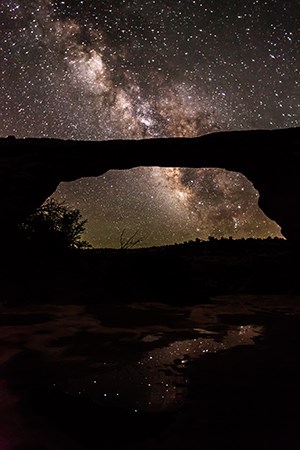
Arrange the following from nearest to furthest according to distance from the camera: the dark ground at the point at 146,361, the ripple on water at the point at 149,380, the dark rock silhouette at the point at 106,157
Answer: the dark ground at the point at 146,361, the ripple on water at the point at 149,380, the dark rock silhouette at the point at 106,157

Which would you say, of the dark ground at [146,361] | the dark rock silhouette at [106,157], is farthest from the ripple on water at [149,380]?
the dark rock silhouette at [106,157]

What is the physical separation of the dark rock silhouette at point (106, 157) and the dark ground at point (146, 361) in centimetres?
204

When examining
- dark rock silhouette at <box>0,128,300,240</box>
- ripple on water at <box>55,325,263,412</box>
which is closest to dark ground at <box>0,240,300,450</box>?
ripple on water at <box>55,325,263,412</box>

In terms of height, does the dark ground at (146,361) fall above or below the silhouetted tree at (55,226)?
below

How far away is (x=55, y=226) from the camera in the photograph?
1313 cm

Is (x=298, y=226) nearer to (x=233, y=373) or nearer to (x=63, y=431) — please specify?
(x=233, y=373)

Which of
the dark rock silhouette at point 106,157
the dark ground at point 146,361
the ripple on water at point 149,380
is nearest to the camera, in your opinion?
the dark ground at point 146,361

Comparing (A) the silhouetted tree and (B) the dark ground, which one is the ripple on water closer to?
(B) the dark ground

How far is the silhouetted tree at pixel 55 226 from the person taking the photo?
1225 cm

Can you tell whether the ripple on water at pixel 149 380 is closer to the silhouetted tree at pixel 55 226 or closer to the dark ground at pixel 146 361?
the dark ground at pixel 146 361

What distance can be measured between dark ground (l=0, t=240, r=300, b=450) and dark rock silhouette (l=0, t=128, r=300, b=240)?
2036 mm

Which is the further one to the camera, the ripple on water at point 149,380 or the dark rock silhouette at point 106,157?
A: the dark rock silhouette at point 106,157

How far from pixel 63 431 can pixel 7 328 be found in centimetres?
282

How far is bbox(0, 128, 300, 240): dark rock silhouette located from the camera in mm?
9320
